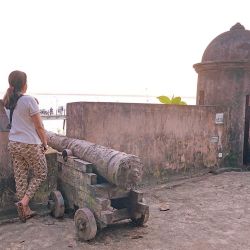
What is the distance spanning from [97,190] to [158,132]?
3.52 metres

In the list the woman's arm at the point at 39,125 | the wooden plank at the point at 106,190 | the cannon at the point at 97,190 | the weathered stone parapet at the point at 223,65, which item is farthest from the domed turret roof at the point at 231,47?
the woman's arm at the point at 39,125

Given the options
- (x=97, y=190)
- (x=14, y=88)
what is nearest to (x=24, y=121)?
(x=14, y=88)

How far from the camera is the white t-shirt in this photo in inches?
171

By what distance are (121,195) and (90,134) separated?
2014mm

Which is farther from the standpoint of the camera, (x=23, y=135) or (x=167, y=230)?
(x=167, y=230)

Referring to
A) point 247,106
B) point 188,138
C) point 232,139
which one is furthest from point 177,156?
point 247,106

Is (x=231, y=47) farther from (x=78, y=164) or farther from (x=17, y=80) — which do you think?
(x=17, y=80)

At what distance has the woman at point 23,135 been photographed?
4375mm

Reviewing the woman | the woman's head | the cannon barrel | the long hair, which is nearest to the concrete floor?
the woman

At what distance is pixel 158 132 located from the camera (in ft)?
24.5

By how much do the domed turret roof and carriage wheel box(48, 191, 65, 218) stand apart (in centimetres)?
632

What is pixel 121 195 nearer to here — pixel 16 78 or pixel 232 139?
pixel 16 78

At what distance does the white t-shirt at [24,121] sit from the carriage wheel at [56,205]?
100cm

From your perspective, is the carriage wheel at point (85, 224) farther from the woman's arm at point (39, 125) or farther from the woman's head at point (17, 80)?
the woman's head at point (17, 80)
